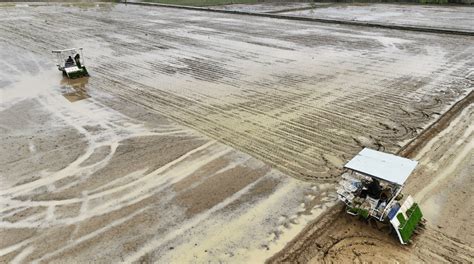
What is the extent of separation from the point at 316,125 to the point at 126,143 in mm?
5134

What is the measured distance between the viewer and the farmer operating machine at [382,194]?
608 cm

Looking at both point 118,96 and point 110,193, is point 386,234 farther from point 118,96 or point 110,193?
point 118,96

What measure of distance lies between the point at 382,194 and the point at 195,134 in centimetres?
506

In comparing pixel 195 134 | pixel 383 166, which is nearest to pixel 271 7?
pixel 195 134

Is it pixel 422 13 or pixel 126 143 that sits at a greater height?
pixel 422 13

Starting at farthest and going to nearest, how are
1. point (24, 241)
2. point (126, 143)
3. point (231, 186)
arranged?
1. point (126, 143)
2. point (231, 186)
3. point (24, 241)

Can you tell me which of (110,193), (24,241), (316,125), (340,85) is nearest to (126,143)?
(110,193)

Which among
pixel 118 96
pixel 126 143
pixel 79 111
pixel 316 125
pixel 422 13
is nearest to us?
pixel 126 143

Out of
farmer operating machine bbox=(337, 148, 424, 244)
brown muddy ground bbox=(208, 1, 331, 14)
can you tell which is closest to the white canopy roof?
farmer operating machine bbox=(337, 148, 424, 244)

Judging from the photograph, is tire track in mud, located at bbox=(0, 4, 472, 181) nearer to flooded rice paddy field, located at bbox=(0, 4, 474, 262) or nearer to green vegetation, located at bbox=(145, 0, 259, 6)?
flooded rice paddy field, located at bbox=(0, 4, 474, 262)

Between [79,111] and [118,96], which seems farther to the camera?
[118,96]

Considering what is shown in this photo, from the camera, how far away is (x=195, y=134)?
9781 mm

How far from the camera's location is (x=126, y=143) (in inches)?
367

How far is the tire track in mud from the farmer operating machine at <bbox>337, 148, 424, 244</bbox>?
4.05 ft
